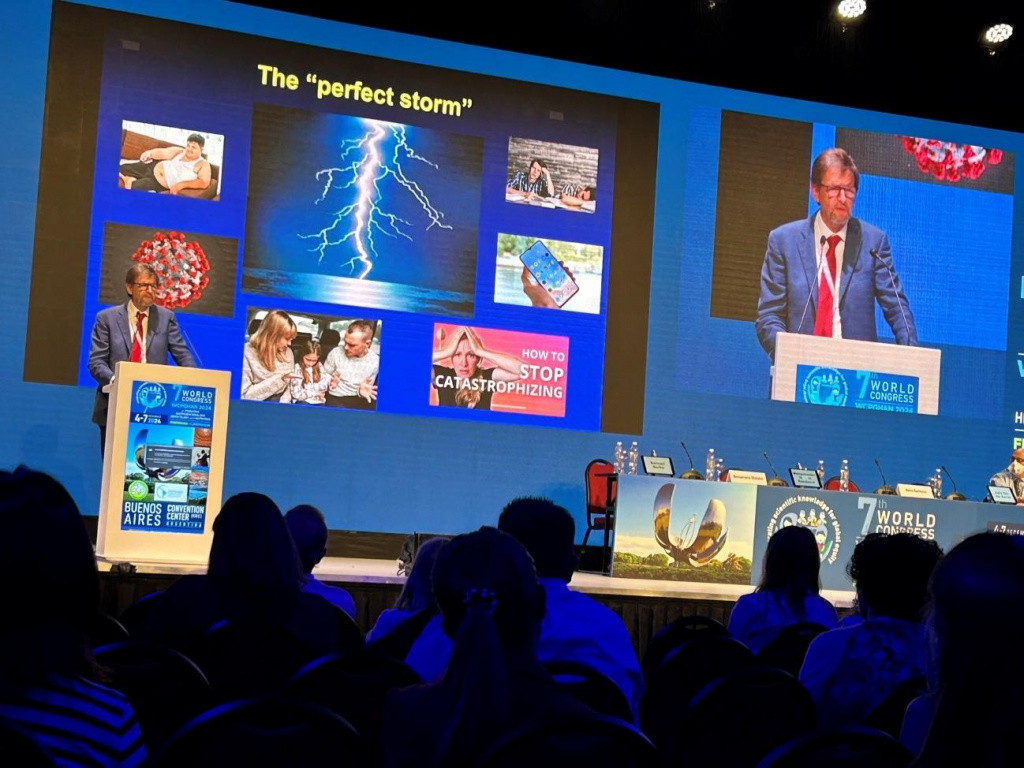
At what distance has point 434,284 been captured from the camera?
8742 millimetres

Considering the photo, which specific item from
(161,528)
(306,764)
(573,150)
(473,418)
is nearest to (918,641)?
(306,764)

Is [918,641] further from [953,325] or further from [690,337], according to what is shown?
[953,325]

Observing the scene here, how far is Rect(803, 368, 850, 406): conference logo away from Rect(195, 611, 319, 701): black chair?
7.52 metres

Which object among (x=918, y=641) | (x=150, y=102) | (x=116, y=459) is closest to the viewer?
(x=918, y=641)

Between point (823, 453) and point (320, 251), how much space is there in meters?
Result: 4.39

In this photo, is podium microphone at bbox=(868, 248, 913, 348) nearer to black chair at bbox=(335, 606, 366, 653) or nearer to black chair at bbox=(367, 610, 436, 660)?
black chair at bbox=(335, 606, 366, 653)

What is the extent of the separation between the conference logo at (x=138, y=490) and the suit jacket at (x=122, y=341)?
192 cm

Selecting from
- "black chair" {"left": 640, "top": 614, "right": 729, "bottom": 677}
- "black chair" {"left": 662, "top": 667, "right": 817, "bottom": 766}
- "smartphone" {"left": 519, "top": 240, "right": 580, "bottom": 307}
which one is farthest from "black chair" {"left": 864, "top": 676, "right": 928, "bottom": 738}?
"smartphone" {"left": 519, "top": 240, "right": 580, "bottom": 307}

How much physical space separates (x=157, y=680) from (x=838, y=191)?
872cm

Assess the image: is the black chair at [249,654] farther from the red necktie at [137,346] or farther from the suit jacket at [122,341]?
the red necktie at [137,346]

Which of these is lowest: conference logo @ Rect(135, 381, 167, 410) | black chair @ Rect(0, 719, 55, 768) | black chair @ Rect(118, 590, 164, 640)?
black chair @ Rect(118, 590, 164, 640)

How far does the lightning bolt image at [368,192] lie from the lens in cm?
854

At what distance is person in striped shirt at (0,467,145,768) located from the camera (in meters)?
1.31

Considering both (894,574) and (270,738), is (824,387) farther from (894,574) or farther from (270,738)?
(270,738)
